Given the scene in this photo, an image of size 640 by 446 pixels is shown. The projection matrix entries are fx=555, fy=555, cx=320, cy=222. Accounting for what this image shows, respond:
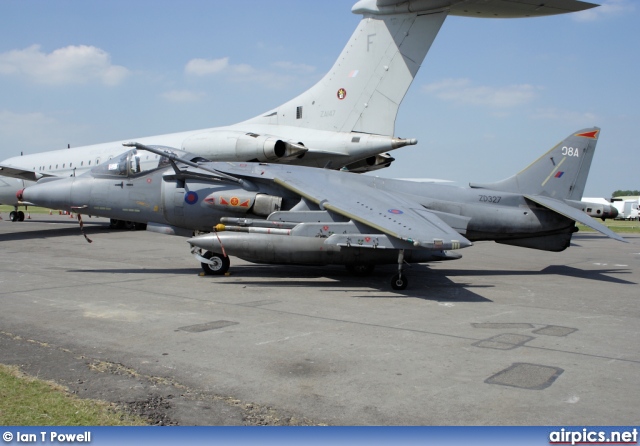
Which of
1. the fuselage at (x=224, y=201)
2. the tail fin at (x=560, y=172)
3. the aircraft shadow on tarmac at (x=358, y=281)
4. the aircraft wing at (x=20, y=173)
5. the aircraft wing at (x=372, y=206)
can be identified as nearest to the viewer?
the aircraft wing at (x=372, y=206)

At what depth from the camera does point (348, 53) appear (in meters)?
18.8

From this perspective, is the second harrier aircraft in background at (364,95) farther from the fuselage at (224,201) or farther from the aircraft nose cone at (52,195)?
the aircraft nose cone at (52,195)

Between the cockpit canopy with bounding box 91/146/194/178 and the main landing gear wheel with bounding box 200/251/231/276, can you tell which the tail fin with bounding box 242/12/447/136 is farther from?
the main landing gear wheel with bounding box 200/251/231/276

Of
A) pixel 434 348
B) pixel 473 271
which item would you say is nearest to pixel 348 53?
pixel 473 271

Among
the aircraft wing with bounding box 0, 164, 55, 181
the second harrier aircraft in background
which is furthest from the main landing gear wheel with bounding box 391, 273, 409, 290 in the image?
the aircraft wing with bounding box 0, 164, 55, 181

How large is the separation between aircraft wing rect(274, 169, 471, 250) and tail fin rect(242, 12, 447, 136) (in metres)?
5.58

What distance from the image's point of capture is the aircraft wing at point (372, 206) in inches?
379

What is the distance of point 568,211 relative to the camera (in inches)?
507

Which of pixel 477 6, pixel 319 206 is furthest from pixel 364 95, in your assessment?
pixel 319 206

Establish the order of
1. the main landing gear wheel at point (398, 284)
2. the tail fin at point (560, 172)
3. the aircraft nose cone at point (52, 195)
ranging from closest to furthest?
the main landing gear wheel at point (398, 284) → the aircraft nose cone at point (52, 195) → the tail fin at point (560, 172)

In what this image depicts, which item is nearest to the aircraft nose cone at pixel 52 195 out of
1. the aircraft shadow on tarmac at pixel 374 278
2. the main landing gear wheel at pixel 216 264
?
the aircraft shadow on tarmac at pixel 374 278

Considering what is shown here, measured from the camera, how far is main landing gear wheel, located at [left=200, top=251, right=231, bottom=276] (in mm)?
12289

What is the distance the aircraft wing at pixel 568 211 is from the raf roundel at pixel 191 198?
25.5ft

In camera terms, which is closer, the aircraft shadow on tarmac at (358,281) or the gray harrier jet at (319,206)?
the aircraft shadow on tarmac at (358,281)
